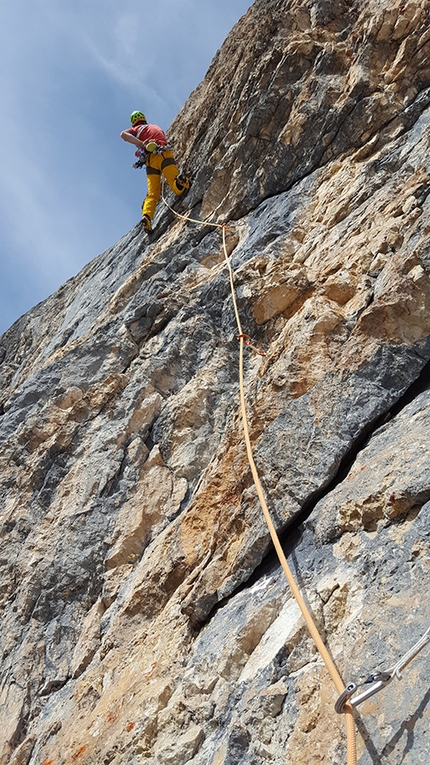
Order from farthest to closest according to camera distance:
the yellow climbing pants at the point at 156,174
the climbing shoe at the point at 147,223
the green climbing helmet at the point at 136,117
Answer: the green climbing helmet at the point at 136,117 < the climbing shoe at the point at 147,223 < the yellow climbing pants at the point at 156,174

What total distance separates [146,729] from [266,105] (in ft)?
22.9

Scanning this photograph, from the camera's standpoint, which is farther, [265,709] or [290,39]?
[290,39]

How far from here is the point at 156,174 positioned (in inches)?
347

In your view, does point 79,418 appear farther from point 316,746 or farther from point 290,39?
point 290,39

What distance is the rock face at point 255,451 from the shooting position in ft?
9.02

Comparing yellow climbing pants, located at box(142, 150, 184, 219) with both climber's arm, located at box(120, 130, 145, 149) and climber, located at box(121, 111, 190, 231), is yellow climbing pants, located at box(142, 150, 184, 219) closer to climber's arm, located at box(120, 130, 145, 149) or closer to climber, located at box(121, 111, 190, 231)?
climber, located at box(121, 111, 190, 231)

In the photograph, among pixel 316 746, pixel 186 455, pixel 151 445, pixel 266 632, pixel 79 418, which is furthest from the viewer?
pixel 79 418

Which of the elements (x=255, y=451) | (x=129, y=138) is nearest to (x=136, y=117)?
(x=129, y=138)

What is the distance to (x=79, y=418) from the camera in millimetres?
6297

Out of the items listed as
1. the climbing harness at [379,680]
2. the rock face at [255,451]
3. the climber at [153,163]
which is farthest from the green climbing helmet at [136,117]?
the climbing harness at [379,680]

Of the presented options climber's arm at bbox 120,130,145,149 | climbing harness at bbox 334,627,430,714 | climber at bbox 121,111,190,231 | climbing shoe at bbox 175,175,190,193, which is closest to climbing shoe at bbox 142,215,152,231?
climber at bbox 121,111,190,231

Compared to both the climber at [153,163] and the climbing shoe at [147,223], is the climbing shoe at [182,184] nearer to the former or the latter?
the climber at [153,163]

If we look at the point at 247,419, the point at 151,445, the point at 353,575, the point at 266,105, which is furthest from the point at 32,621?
the point at 266,105

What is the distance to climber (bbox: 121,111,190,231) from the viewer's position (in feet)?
27.8
